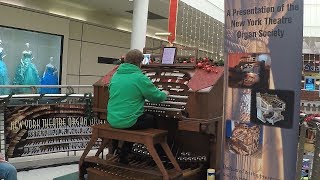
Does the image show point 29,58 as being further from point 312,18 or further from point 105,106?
point 312,18

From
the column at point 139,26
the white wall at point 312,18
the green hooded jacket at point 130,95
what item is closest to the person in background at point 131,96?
the green hooded jacket at point 130,95

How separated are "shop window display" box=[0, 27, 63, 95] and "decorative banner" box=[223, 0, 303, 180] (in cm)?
612

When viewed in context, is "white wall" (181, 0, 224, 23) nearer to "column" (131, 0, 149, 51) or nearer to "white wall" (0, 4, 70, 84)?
"column" (131, 0, 149, 51)

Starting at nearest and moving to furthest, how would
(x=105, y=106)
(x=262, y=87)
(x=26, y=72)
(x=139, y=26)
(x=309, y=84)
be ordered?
(x=262, y=87) → (x=105, y=106) → (x=309, y=84) → (x=139, y=26) → (x=26, y=72)

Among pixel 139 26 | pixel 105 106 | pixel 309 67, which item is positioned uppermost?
pixel 139 26

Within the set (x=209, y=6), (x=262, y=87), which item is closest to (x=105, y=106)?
(x=262, y=87)

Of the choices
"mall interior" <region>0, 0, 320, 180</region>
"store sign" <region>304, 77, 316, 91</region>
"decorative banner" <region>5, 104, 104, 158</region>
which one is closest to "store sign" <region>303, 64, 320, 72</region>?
"mall interior" <region>0, 0, 320, 180</region>

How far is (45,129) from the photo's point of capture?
5.06 m

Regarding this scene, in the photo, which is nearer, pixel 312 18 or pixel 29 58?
pixel 29 58

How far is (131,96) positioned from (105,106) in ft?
2.63

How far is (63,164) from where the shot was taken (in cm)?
540

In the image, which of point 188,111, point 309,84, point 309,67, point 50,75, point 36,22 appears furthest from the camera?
point 50,75

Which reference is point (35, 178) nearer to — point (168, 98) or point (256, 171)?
point (168, 98)

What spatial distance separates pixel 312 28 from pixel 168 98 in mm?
11888
